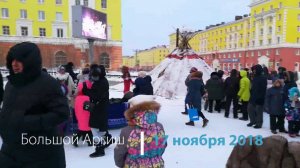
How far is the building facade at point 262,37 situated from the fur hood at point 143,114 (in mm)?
41169

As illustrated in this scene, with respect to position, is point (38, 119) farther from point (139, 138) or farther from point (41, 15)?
point (41, 15)

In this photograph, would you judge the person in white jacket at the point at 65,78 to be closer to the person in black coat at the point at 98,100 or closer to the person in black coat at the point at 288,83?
the person in black coat at the point at 98,100

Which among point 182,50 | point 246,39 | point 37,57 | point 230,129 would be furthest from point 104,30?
point 246,39

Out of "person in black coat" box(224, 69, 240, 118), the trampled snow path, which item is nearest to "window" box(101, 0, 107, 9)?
"person in black coat" box(224, 69, 240, 118)

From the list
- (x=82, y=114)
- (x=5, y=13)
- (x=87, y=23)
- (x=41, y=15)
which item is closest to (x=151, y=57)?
(x=41, y=15)

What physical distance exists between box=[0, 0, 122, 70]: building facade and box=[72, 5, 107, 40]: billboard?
72.3 feet

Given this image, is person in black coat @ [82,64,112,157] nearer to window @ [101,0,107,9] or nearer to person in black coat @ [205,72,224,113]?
person in black coat @ [205,72,224,113]

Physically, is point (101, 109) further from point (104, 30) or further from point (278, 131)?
point (104, 30)

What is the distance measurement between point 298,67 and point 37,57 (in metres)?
56.2

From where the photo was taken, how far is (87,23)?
16750 millimetres

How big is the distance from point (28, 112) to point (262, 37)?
201 feet

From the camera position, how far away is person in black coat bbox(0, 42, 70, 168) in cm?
217

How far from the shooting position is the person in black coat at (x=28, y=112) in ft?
7.11

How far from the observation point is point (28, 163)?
220 cm
